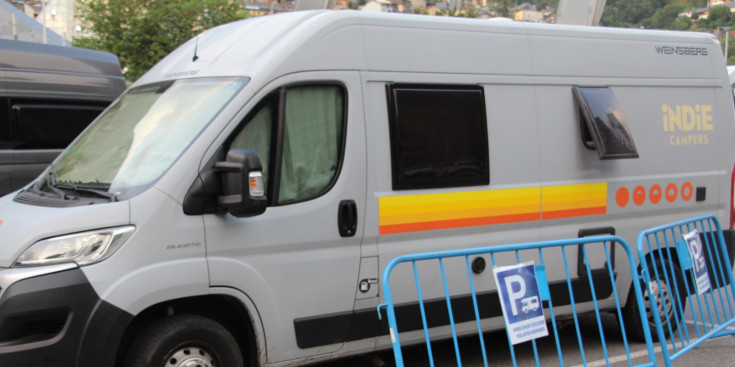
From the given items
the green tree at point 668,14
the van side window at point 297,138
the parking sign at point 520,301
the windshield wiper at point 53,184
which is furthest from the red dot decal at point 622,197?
the green tree at point 668,14

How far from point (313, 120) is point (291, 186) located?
465 millimetres

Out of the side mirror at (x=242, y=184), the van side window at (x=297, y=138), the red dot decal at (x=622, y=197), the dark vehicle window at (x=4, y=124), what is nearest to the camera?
the side mirror at (x=242, y=184)

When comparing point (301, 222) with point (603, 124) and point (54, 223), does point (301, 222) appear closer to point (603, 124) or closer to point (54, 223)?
point (54, 223)

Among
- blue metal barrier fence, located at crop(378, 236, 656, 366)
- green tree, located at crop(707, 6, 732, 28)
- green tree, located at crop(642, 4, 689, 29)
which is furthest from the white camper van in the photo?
green tree, located at crop(707, 6, 732, 28)

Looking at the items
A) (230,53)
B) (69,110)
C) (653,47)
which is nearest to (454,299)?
(230,53)

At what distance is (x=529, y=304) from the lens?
4.15 metres

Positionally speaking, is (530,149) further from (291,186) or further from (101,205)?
(101,205)

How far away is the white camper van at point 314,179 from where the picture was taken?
3961 millimetres

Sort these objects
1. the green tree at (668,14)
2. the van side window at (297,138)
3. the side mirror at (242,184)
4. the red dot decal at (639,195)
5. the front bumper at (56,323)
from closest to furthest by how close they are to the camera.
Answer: the front bumper at (56,323) < the side mirror at (242,184) < the van side window at (297,138) < the red dot decal at (639,195) < the green tree at (668,14)

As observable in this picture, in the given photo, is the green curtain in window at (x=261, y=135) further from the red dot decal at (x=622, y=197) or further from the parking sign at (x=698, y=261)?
the parking sign at (x=698, y=261)

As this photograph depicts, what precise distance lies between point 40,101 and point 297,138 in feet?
14.9

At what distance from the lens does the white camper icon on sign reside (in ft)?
13.5

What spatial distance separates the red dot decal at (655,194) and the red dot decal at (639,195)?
3.2 inches

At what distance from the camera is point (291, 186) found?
15.1 ft
